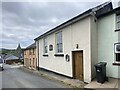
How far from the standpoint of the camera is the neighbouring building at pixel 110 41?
9602mm

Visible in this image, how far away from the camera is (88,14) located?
1012 cm

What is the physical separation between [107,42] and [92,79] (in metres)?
2.62

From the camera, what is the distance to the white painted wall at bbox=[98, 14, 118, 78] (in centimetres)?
982

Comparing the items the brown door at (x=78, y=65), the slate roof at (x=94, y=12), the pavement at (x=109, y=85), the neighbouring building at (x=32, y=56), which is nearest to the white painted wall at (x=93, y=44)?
the slate roof at (x=94, y=12)

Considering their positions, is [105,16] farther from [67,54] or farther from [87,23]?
[67,54]

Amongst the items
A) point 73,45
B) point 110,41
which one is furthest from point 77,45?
point 110,41

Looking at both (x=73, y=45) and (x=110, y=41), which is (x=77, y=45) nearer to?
(x=73, y=45)

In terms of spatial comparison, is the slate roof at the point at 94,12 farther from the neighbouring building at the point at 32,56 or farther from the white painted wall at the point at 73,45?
the neighbouring building at the point at 32,56

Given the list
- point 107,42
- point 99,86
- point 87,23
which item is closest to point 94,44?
point 107,42

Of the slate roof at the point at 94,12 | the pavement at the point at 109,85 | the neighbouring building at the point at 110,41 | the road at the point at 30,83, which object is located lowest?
the road at the point at 30,83

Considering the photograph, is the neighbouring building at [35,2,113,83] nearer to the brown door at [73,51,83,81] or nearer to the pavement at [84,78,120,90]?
the brown door at [73,51,83,81]

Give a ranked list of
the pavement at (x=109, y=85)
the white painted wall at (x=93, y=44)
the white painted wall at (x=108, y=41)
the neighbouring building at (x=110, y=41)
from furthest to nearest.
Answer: the white painted wall at (x=93, y=44), the white painted wall at (x=108, y=41), the neighbouring building at (x=110, y=41), the pavement at (x=109, y=85)

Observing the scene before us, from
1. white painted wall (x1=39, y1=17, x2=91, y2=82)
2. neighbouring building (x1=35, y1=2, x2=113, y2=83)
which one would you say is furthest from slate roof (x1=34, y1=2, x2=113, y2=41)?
white painted wall (x1=39, y1=17, x2=91, y2=82)

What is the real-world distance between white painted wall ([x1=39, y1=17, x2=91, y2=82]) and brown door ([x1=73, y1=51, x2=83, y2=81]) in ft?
1.32
